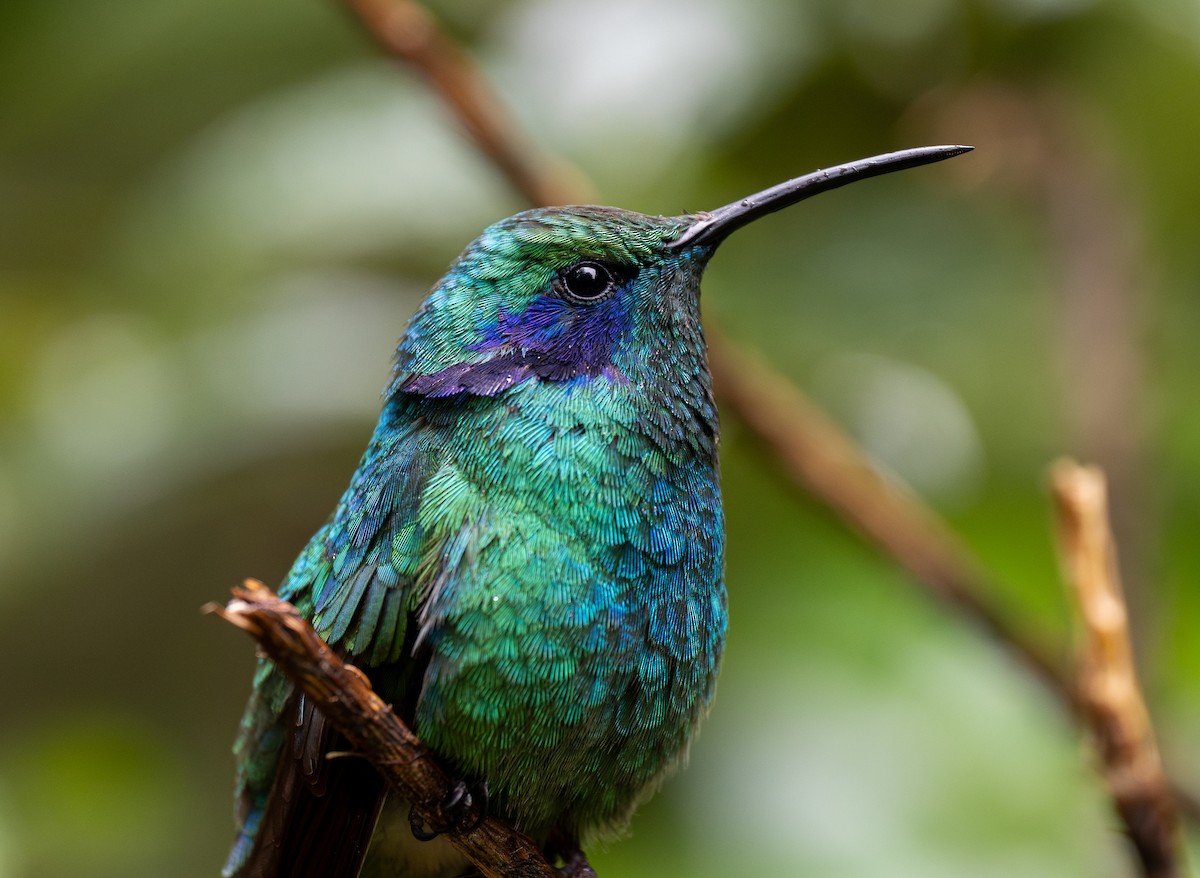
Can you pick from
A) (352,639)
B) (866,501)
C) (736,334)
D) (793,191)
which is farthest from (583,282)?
(736,334)

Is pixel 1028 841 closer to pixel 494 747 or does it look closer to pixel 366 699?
pixel 494 747

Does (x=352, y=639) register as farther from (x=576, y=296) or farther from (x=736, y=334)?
(x=736, y=334)

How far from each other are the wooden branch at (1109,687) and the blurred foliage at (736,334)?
2.80ft

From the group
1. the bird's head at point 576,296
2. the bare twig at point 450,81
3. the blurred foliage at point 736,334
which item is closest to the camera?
the bird's head at point 576,296

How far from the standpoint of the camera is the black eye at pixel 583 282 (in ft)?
7.92

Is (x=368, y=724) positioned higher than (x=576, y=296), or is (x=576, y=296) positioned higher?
(x=576, y=296)

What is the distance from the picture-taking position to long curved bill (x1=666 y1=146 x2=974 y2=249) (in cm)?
239

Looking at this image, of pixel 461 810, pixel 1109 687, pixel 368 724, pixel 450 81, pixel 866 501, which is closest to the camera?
pixel 368 724

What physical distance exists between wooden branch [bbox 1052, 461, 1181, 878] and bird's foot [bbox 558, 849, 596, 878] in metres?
0.92

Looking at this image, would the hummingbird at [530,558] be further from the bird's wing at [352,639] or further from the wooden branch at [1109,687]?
the wooden branch at [1109,687]

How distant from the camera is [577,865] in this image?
247 cm

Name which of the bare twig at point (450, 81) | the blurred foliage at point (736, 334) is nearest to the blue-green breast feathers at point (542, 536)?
the bare twig at point (450, 81)

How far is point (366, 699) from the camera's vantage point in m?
1.85

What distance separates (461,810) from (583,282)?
36.9 inches
